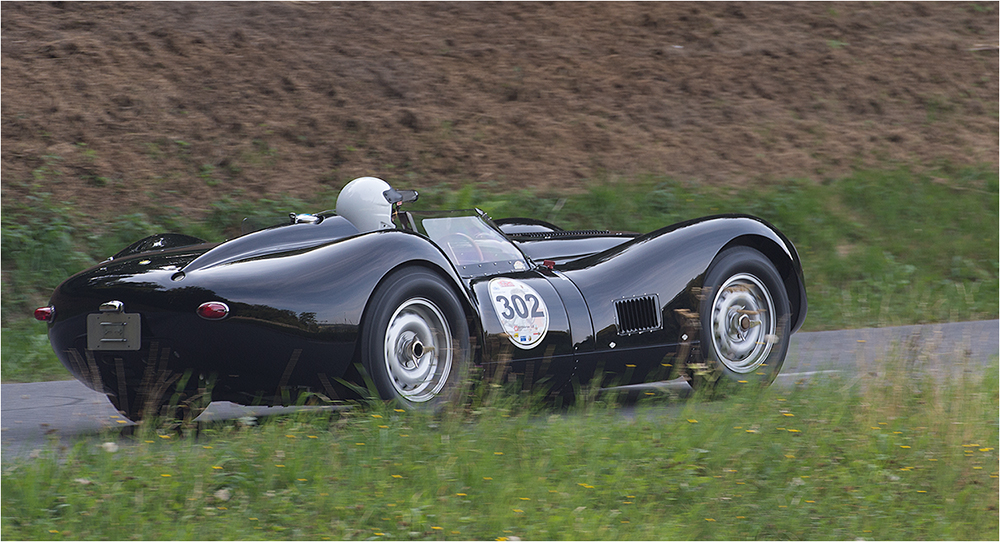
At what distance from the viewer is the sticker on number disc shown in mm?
5840

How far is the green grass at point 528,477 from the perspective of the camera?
13.2ft

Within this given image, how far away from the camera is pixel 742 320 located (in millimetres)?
6715

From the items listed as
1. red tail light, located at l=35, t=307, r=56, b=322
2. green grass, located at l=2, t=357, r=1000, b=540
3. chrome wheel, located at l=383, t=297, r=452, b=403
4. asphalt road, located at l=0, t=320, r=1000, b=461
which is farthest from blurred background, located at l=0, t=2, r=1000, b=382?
green grass, located at l=2, t=357, r=1000, b=540

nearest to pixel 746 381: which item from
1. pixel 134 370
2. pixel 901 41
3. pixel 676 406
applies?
pixel 676 406

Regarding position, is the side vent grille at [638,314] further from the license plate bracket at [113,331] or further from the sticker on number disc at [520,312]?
the license plate bracket at [113,331]

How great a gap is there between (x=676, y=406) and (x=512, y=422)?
4.20ft

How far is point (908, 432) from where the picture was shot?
530cm

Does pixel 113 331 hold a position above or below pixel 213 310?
below

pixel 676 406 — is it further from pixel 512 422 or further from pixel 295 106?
pixel 295 106

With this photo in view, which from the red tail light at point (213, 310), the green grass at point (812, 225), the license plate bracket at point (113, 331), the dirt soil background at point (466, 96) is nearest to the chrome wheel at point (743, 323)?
the red tail light at point (213, 310)

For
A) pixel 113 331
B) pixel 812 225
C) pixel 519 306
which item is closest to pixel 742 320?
pixel 519 306

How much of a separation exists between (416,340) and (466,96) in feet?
29.1

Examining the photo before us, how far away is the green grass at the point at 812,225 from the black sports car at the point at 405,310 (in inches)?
152

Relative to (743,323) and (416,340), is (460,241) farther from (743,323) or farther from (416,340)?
(743,323)
